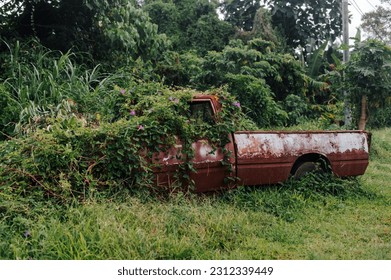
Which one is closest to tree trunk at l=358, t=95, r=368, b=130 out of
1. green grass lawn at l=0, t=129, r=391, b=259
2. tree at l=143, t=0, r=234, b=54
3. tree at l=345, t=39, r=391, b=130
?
tree at l=345, t=39, r=391, b=130

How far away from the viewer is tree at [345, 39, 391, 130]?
980cm

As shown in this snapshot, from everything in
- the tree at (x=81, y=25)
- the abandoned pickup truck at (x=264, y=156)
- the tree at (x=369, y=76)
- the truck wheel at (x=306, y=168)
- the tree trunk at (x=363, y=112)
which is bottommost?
the truck wheel at (x=306, y=168)

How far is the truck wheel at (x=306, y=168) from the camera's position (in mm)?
6344

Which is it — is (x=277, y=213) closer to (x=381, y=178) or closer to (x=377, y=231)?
(x=377, y=231)

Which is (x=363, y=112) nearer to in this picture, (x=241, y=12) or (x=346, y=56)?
(x=346, y=56)

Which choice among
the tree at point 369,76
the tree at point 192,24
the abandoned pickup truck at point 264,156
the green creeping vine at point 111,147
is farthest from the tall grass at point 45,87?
the tree at point 192,24

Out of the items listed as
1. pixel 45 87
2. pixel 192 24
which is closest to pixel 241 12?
pixel 192 24

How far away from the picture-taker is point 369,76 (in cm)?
991

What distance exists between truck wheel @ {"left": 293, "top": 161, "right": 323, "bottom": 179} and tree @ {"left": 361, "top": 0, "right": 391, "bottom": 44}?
2350 cm

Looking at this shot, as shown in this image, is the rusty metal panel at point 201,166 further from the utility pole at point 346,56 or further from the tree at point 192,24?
the tree at point 192,24

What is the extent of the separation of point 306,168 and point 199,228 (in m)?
2.76

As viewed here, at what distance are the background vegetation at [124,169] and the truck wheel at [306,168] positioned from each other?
22 centimetres

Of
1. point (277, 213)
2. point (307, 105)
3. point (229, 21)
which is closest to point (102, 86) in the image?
point (277, 213)

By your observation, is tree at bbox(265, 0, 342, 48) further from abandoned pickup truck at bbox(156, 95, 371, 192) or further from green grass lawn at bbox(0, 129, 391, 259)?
green grass lawn at bbox(0, 129, 391, 259)
